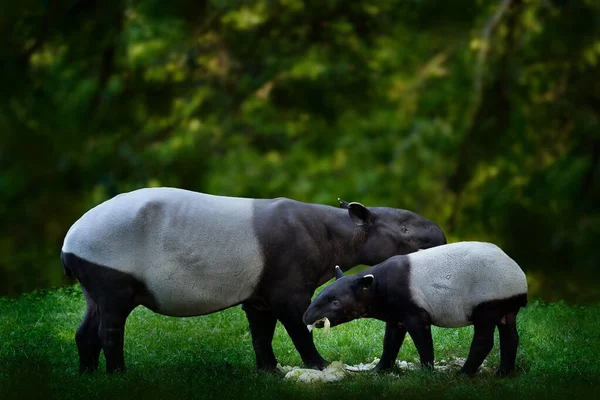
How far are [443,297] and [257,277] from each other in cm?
118

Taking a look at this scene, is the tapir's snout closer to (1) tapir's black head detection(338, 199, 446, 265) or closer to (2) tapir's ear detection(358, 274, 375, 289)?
(1) tapir's black head detection(338, 199, 446, 265)

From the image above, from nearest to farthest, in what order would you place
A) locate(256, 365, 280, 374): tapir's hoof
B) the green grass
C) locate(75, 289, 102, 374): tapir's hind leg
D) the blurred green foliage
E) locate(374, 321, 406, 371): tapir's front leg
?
1. the green grass
2. locate(75, 289, 102, 374): tapir's hind leg
3. locate(374, 321, 406, 371): tapir's front leg
4. locate(256, 365, 280, 374): tapir's hoof
5. the blurred green foliage

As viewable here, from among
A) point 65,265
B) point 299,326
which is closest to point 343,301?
point 299,326

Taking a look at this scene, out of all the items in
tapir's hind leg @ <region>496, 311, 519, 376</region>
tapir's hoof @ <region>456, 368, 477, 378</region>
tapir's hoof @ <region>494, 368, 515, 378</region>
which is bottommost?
tapir's hoof @ <region>494, 368, 515, 378</region>

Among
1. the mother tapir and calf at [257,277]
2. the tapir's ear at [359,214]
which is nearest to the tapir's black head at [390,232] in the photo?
the tapir's ear at [359,214]

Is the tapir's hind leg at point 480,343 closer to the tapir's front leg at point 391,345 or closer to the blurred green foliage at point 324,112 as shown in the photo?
the tapir's front leg at point 391,345

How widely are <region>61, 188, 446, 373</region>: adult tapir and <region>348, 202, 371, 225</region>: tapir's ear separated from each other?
5.9 inches

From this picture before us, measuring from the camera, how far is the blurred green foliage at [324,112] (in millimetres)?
8234

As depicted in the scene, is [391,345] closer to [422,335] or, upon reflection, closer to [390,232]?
[422,335]

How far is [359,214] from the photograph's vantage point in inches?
259

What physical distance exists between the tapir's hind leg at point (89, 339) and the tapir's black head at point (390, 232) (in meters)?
1.83

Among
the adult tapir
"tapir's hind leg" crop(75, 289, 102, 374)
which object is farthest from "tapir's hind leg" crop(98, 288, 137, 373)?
"tapir's hind leg" crop(75, 289, 102, 374)

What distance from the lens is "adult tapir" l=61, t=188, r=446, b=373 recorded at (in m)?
5.89

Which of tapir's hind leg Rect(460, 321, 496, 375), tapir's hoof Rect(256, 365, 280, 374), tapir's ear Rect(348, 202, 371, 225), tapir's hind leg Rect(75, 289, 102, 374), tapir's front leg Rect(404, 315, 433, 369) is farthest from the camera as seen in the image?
tapir's ear Rect(348, 202, 371, 225)
